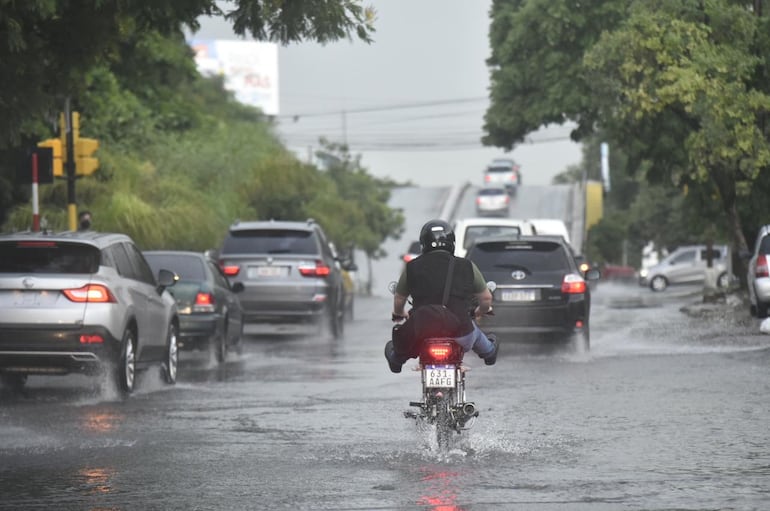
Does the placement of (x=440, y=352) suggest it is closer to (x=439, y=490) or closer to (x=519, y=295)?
(x=439, y=490)

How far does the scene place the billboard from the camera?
490ft

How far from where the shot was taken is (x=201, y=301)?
21.7 meters

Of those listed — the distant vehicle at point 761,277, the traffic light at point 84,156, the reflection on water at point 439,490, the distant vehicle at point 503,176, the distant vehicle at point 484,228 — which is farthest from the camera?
the distant vehicle at point 503,176

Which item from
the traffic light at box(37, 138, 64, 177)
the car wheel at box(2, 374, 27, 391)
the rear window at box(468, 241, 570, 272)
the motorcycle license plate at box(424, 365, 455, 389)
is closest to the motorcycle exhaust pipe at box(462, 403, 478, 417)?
the motorcycle license plate at box(424, 365, 455, 389)

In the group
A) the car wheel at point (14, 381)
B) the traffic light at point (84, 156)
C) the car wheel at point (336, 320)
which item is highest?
the traffic light at point (84, 156)

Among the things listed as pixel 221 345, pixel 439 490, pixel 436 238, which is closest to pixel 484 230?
pixel 221 345

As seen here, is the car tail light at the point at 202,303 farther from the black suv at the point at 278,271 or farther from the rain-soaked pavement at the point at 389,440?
the black suv at the point at 278,271

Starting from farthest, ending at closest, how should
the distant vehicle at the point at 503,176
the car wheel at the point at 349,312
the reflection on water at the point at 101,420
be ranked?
the distant vehicle at the point at 503,176
the car wheel at the point at 349,312
the reflection on water at the point at 101,420

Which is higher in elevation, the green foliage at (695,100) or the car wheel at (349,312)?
the green foliage at (695,100)

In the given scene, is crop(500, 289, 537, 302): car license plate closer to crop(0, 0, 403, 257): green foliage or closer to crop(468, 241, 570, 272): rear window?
crop(468, 241, 570, 272): rear window

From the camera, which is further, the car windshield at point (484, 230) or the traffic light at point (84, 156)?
the car windshield at point (484, 230)

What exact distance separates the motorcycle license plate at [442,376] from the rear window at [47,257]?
6013 mm

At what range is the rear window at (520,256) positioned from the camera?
22391mm

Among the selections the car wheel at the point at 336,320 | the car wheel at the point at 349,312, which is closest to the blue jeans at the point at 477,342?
the car wheel at the point at 336,320
